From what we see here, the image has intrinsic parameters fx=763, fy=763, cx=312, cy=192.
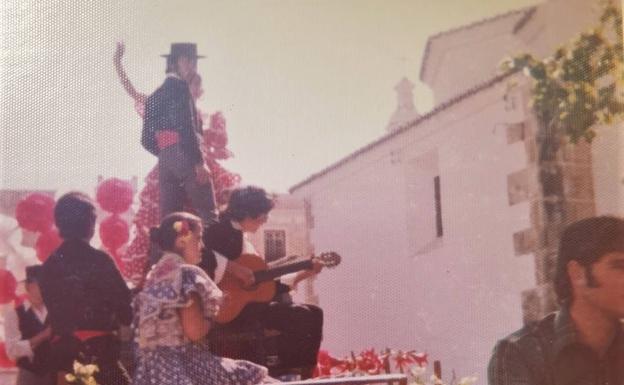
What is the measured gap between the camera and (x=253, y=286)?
2.44 m

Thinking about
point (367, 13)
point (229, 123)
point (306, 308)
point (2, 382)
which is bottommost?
point (2, 382)

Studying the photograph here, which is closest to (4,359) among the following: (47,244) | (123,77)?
(47,244)

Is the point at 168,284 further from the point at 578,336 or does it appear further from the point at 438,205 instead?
the point at 578,336

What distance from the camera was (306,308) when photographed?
2.49 m

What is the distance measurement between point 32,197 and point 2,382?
59cm

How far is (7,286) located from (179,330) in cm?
59

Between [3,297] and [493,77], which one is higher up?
[493,77]

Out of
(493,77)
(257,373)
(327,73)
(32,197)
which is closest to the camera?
(257,373)

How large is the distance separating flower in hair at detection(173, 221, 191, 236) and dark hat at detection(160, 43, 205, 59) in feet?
1.91

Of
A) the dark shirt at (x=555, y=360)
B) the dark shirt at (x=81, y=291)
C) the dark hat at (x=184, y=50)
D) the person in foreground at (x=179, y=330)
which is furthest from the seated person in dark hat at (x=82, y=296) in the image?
the dark shirt at (x=555, y=360)

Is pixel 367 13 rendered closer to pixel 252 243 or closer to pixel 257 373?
pixel 252 243

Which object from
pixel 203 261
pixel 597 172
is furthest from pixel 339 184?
pixel 597 172

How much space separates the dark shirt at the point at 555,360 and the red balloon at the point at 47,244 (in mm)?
1469

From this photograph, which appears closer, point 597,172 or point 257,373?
point 257,373
